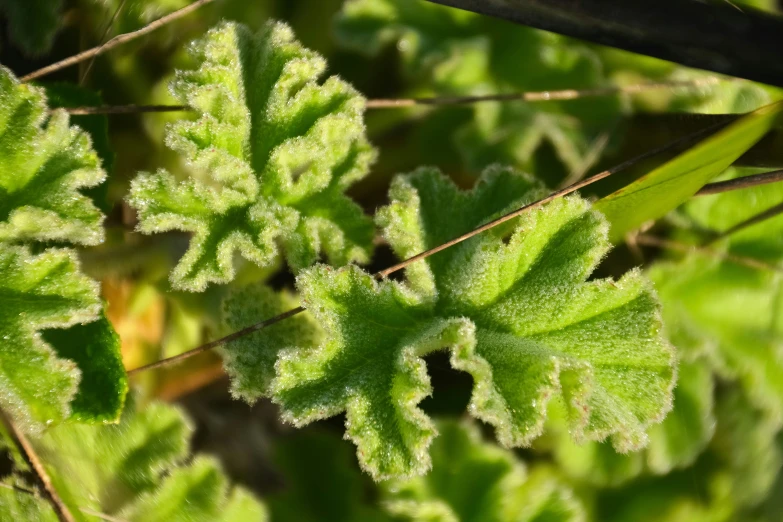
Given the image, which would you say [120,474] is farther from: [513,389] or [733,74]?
[733,74]

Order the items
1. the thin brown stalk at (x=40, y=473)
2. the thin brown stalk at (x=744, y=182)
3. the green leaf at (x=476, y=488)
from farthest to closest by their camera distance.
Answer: the green leaf at (x=476, y=488) → the thin brown stalk at (x=744, y=182) → the thin brown stalk at (x=40, y=473)

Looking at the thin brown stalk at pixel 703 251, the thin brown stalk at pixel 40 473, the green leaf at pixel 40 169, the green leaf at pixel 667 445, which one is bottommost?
the green leaf at pixel 667 445

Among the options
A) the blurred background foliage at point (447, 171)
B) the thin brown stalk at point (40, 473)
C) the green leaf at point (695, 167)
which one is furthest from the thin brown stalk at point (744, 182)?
the thin brown stalk at point (40, 473)

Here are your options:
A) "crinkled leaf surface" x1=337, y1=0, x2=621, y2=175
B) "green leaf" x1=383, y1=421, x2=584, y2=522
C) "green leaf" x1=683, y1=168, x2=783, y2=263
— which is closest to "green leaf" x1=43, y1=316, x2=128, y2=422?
"green leaf" x1=383, y1=421, x2=584, y2=522

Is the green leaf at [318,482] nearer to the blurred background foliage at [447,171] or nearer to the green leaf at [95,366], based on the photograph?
the blurred background foliage at [447,171]

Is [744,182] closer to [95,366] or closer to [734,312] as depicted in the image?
[734,312]

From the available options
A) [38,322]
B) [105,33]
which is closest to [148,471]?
[38,322]

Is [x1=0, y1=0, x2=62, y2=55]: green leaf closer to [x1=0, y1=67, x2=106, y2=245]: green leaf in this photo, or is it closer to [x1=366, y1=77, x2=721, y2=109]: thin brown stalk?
[x1=0, y1=67, x2=106, y2=245]: green leaf
